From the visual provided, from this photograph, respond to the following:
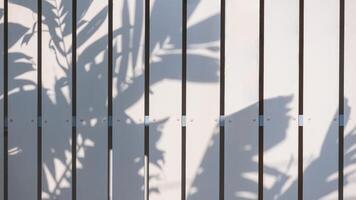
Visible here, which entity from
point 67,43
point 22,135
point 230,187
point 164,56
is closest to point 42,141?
point 22,135

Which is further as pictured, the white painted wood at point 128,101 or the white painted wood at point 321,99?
the white painted wood at point 128,101

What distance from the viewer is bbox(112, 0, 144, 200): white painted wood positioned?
266 centimetres

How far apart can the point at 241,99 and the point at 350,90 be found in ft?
1.98

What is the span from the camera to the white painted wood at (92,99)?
2.69 m

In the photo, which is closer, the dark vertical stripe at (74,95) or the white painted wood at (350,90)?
the white painted wood at (350,90)

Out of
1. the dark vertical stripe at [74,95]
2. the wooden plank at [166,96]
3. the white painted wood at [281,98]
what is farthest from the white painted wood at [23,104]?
the white painted wood at [281,98]

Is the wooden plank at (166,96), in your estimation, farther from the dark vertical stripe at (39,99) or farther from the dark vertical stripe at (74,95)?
the dark vertical stripe at (39,99)

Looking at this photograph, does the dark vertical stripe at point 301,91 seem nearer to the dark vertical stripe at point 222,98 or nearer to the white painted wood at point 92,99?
the dark vertical stripe at point 222,98

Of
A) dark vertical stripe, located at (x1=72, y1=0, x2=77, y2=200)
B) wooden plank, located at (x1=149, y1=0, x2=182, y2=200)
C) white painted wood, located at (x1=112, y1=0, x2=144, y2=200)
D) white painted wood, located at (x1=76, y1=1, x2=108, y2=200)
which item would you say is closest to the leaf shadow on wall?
wooden plank, located at (x1=149, y1=0, x2=182, y2=200)

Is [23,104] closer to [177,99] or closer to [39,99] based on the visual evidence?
[39,99]

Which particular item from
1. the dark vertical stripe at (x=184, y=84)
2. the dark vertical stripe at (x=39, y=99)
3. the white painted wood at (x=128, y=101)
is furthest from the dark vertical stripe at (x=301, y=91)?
the dark vertical stripe at (x=39, y=99)

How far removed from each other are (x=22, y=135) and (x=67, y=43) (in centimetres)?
61

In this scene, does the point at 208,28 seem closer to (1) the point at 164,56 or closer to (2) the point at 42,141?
(1) the point at 164,56

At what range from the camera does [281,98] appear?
257cm
